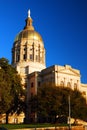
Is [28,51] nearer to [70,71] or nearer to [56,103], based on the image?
[70,71]

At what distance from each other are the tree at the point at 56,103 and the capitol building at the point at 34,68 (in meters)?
14.5

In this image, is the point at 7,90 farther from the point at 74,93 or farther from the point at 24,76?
the point at 24,76

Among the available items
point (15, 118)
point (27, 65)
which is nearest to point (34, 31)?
point (27, 65)

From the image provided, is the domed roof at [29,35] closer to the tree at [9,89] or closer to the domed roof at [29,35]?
the domed roof at [29,35]

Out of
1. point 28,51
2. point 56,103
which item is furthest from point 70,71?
point 56,103

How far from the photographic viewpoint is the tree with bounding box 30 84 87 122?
70.4 metres

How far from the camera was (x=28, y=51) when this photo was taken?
11031 cm

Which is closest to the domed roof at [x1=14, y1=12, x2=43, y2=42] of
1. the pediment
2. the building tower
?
the building tower

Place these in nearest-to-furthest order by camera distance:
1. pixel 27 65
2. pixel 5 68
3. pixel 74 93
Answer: pixel 5 68, pixel 74 93, pixel 27 65

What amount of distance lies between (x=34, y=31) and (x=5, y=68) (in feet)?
157

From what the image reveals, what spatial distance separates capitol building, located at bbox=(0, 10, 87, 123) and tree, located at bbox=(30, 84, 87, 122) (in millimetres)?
14526

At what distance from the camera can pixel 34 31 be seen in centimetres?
11556

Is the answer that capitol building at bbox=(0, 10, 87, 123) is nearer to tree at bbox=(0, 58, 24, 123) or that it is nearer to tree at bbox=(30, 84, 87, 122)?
tree at bbox=(0, 58, 24, 123)

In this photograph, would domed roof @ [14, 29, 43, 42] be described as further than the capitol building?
Yes
